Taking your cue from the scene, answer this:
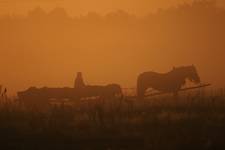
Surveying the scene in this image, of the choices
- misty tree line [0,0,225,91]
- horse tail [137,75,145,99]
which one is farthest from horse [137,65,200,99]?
misty tree line [0,0,225,91]

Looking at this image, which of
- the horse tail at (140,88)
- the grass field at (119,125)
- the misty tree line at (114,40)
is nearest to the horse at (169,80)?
the horse tail at (140,88)

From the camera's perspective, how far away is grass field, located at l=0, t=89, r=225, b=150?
21516 millimetres

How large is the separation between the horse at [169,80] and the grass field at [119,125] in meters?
5.62

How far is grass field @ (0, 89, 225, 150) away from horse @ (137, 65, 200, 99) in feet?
18.5

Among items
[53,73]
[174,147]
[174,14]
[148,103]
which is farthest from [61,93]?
[174,14]

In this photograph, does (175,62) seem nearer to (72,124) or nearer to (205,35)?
(205,35)

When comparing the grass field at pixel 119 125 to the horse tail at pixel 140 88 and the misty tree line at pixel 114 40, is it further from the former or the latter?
the misty tree line at pixel 114 40

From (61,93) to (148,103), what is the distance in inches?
158

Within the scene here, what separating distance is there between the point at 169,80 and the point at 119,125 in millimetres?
11138

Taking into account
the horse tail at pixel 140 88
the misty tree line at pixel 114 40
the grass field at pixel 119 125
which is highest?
the misty tree line at pixel 114 40

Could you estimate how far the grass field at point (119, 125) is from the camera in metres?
21.5

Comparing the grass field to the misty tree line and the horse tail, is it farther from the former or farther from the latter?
the misty tree line

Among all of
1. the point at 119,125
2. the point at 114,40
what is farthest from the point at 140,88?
the point at 114,40

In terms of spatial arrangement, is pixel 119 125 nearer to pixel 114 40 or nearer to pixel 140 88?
pixel 140 88
